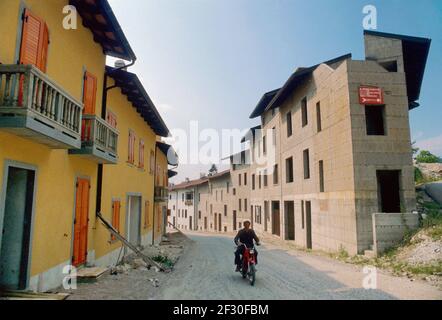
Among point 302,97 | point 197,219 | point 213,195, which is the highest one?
point 302,97

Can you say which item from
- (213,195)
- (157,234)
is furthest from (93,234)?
(213,195)

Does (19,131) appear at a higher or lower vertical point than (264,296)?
higher

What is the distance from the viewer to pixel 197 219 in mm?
52406

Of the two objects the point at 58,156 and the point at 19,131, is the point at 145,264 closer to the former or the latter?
the point at 58,156

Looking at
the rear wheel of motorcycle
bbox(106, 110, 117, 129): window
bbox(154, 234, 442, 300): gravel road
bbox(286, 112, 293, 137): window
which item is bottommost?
bbox(154, 234, 442, 300): gravel road

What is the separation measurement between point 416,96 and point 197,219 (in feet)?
129

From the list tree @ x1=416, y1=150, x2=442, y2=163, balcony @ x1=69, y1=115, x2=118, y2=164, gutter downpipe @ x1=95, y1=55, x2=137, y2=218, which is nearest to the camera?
balcony @ x1=69, y1=115, x2=118, y2=164

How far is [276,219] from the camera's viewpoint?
25.6 metres

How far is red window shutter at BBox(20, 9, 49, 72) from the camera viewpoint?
5859 millimetres

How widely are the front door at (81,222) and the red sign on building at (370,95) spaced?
39.8ft

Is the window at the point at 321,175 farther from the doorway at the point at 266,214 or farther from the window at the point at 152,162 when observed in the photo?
the doorway at the point at 266,214

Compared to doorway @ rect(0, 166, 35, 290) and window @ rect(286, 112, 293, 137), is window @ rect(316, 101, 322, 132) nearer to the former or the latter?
window @ rect(286, 112, 293, 137)

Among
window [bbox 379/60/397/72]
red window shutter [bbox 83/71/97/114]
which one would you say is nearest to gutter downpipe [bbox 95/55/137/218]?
red window shutter [bbox 83/71/97/114]

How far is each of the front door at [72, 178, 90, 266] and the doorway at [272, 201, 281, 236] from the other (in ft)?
61.3
